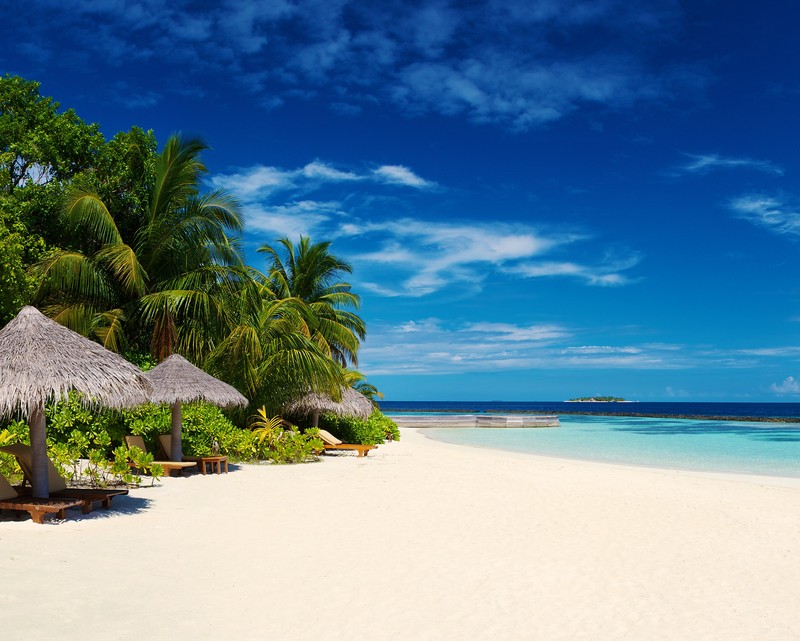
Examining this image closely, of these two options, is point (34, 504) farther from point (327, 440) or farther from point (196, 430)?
point (327, 440)

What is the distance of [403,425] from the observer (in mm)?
41219

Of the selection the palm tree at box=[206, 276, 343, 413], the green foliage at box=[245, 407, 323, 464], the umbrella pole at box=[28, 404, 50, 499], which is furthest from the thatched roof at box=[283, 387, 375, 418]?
the umbrella pole at box=[28, 404, 50, 499]

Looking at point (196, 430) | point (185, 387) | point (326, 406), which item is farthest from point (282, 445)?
point (185, 387)

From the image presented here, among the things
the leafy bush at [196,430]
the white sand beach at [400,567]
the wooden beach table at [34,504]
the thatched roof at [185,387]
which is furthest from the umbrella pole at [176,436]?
the wooden beach table at [34,504]

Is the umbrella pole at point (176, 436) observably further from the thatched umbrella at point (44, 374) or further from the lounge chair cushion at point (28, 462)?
the lounge chair cushion at point (28, 462)

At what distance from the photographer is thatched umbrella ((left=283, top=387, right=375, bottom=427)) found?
16.6 metres

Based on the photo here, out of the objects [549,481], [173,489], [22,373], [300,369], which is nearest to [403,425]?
[300,369]

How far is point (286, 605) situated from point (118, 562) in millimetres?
1782

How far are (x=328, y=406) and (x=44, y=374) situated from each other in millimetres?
9951

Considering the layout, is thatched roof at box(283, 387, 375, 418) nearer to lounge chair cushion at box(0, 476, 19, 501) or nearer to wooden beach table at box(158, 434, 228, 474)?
wooden beach table at box(158, 434, 228, 474)

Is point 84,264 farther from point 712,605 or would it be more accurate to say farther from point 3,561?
point 712,605

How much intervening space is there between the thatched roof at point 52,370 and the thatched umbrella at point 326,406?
336 inches

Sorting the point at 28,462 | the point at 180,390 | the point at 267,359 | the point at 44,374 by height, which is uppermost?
the point at 267,359

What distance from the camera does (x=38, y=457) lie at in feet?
24.3
